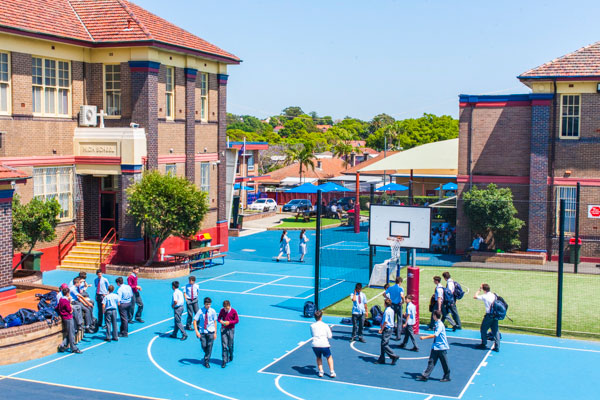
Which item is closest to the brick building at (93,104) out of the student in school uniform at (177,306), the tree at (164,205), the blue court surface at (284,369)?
the tree at (164,205)

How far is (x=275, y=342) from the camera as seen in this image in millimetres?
22234

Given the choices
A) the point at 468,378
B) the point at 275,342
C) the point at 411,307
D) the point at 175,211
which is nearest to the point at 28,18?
the point at 175,211

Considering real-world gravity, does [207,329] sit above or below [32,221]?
below

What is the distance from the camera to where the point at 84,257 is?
33969 mm

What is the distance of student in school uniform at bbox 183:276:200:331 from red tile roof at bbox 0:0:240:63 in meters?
14.3

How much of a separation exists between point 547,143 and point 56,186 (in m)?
23.7

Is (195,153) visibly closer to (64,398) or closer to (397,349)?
(397,349)

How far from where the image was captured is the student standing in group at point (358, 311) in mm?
21906

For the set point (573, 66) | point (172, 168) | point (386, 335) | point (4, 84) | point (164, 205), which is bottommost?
point (386, 335)

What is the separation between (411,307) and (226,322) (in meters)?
5.30

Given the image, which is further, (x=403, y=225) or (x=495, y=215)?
(x=495, y=215)

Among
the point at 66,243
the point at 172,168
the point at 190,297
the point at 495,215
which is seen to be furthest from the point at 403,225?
the point at 66,243

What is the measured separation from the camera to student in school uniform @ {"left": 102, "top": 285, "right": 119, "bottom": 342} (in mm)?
21750

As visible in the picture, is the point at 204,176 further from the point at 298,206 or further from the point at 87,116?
the point at 298,206
